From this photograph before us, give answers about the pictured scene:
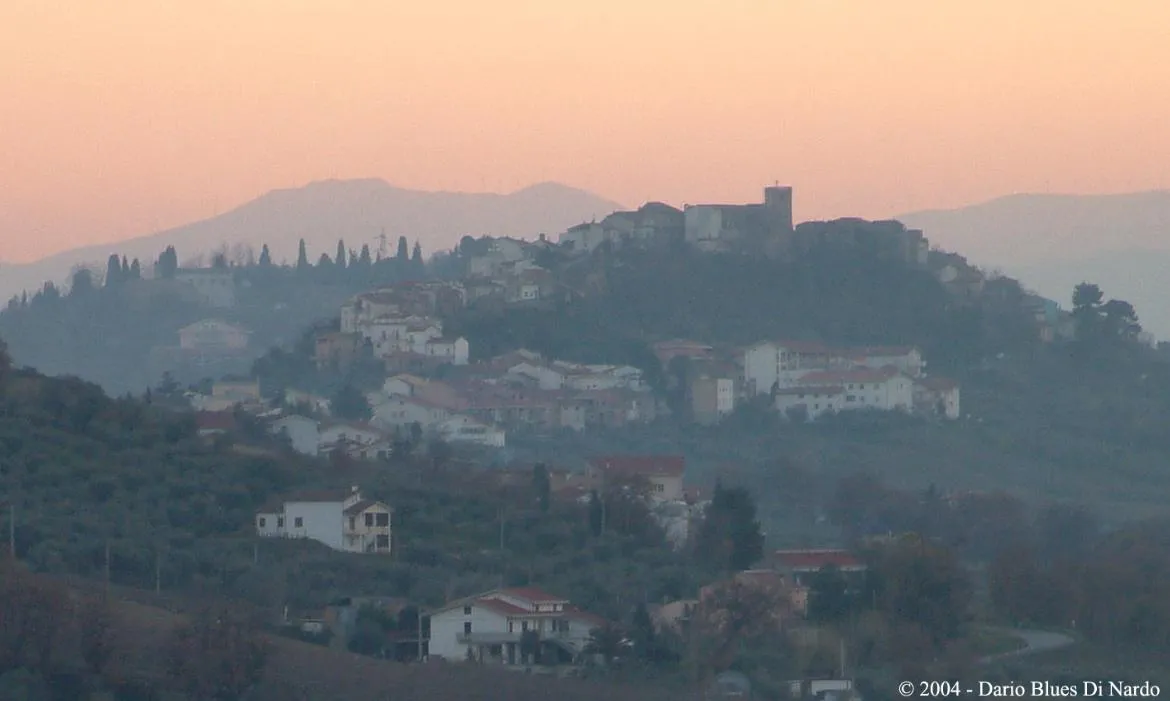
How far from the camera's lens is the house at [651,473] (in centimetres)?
4128

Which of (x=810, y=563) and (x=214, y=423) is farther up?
(x=214, y=423)

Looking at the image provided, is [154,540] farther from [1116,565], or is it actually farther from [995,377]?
[995,377]

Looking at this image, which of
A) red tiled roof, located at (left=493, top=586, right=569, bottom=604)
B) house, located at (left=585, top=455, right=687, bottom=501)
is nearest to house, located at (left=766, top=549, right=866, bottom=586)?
red tiled roof, located at (left=493, top=586, right=569, bottom=604)

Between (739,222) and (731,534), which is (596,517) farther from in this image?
(739,222)

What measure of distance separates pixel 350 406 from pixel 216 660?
32.5 metres

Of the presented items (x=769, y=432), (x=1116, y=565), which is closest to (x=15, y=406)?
(x=1116, y=565)

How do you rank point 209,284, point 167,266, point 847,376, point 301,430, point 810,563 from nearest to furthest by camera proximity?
1. point 810,563
2. point 301,430
3. point 847,376
4. point 167,266
5. point 209,284

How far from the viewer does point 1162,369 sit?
66812 millimetres

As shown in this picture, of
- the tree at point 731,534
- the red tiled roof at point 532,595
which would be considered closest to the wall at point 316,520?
the red tiled roof at point 532,595

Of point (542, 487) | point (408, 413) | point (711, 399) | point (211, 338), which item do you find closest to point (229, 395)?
point (408, 413)

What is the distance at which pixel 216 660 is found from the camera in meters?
23.0

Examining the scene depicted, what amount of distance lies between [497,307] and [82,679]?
151 ft

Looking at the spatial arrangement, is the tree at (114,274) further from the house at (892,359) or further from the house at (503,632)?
the house at (503,632)

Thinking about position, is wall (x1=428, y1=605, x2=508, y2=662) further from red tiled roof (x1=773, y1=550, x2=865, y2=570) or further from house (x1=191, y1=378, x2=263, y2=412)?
house (x1=191, y1=378, x2=263, y2=412)
